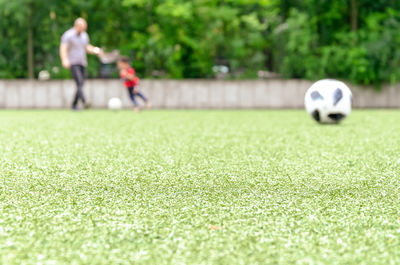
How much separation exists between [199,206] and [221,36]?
15382mm

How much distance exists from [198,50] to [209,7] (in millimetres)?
1486

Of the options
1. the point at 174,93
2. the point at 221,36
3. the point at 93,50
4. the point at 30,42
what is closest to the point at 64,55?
the point at 93,50

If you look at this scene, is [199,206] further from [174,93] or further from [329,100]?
[174,93]

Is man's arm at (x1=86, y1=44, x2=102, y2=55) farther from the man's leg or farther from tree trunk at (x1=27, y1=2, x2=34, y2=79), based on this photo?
tree trunk at (x1=27, y1=2, x2=34, y2=79)

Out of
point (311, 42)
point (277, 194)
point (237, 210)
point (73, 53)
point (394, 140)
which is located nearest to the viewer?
point (237, 210)

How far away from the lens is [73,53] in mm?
12281

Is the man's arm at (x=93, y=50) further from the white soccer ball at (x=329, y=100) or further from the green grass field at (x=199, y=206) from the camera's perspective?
the green grass field at (x=199, y=206)

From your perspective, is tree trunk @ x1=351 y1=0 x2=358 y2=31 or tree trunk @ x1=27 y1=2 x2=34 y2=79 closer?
tree trunk @ x1=351 y1=0 x2=358 y2=31

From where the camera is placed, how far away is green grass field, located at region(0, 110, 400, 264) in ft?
6.10

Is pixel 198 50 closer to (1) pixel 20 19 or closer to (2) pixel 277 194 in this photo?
(1) pixel 20 19

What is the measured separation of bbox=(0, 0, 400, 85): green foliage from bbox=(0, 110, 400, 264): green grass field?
12.0m

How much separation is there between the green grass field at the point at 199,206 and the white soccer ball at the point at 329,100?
297 cm

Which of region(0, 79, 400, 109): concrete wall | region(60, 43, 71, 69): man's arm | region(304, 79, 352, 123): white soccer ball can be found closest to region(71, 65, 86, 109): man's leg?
region(60, 43, 71, 69): man's arm

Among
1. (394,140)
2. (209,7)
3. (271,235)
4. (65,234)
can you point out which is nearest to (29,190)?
(65,234)
